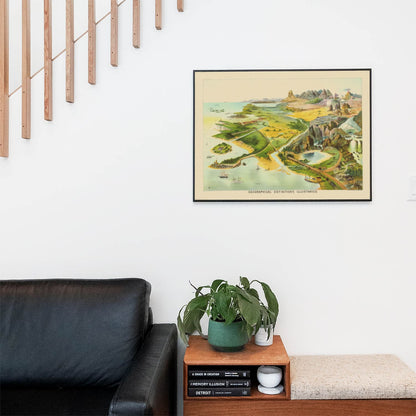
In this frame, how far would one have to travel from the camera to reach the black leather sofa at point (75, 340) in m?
1.79

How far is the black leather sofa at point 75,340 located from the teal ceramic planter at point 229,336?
220 mm

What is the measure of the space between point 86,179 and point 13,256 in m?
0.57

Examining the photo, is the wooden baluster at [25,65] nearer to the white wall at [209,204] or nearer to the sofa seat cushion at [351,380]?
the white wall at [209,204]

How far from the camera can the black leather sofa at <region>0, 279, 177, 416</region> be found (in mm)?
1791

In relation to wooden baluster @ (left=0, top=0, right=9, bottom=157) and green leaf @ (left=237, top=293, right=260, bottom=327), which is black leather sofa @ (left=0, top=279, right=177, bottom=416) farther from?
wooden baluster @ (left=0, top=0, right=9, bottom=157)

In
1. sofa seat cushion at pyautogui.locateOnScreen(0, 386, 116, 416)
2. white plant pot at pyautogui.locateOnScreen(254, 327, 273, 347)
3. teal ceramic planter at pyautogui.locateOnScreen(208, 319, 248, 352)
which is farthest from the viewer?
white plant pot at pyautogui.locateOnScreen(254, 327, 273, 347)

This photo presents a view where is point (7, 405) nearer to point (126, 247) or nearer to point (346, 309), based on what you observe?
point (126, 247)

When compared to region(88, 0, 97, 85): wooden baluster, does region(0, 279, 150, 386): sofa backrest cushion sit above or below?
below

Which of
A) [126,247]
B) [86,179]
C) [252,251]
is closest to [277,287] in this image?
[252,251]

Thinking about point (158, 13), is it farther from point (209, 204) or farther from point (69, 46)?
point (209, 204)

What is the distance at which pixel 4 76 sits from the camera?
2189mm

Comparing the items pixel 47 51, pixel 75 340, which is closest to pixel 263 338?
pixel 75 340

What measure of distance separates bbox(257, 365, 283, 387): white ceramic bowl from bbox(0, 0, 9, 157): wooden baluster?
170 cm

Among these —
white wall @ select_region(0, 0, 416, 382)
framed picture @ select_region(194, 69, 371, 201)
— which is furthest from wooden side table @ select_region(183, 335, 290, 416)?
framed picture @ select_region(194, 69, 371, 201)
